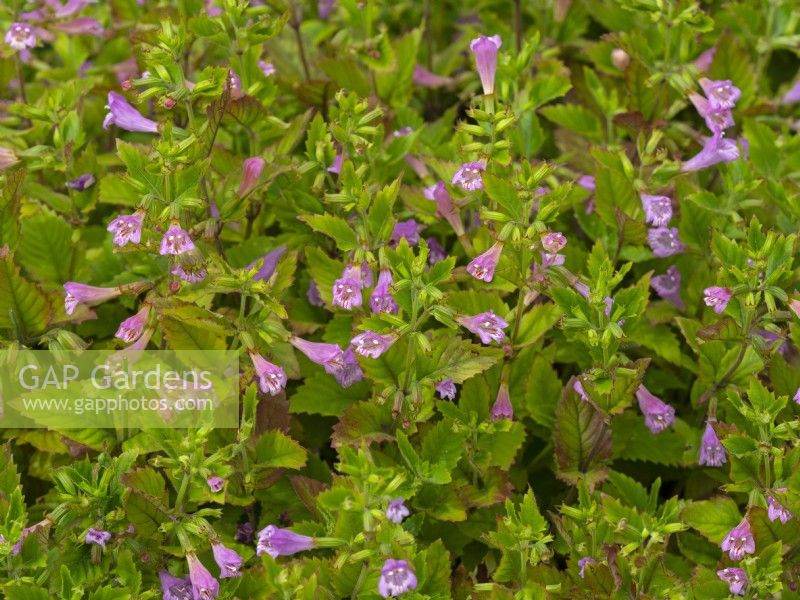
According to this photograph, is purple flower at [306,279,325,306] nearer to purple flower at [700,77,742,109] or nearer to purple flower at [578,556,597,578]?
purple flower at [578,556,597,578]

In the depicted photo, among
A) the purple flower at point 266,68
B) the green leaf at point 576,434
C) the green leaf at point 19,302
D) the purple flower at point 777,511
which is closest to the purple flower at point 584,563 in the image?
the green leaf at point 576,434

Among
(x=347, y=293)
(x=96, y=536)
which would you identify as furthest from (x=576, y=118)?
(x=96, y=536)

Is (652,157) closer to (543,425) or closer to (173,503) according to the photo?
(543,425)

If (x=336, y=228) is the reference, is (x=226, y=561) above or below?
below

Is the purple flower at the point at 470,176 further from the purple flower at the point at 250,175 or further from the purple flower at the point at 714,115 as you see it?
the purple flower at the point at 714,115

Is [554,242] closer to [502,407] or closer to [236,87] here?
[502,407]

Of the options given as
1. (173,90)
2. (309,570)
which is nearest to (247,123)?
(173,90)

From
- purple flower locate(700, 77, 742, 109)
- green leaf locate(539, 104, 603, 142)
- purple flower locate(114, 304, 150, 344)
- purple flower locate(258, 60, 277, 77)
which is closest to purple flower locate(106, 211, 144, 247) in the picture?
purple flower locate(114, 304, 150, 344)
